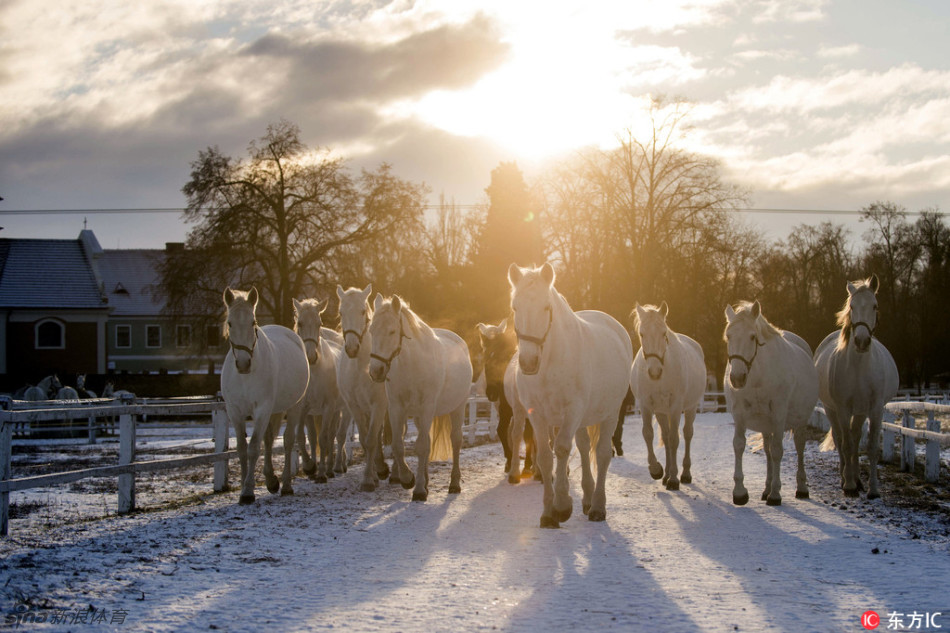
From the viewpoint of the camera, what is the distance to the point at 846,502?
31.2 ft

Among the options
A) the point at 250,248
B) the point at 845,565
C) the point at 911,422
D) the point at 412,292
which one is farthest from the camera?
the point at 412,292

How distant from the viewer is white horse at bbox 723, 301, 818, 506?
9523 millimetres

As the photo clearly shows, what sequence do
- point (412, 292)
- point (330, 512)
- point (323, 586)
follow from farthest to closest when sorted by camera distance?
1. point (412, 292)
2. point (330, 512)
3. point (323, 586)

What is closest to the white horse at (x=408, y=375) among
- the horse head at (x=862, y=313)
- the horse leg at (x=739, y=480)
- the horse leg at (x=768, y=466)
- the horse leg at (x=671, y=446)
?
the horse leg at (x=671, y=446)

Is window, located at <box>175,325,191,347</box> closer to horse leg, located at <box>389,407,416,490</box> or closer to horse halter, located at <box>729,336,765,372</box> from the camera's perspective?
horse leg, located at <box>389,407,416,490</box>

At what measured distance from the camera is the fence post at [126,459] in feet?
30.1

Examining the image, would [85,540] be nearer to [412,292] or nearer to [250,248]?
[250,248]

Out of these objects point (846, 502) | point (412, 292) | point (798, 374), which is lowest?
point (846, 502)

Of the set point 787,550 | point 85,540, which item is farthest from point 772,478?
point 85,540

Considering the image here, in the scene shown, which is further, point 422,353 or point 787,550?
point 422,353

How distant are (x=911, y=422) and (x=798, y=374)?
453cm

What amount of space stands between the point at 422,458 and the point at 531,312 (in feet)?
11.7

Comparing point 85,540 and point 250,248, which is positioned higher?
point 250,248

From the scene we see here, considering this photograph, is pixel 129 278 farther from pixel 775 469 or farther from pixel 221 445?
pixel 775 469
